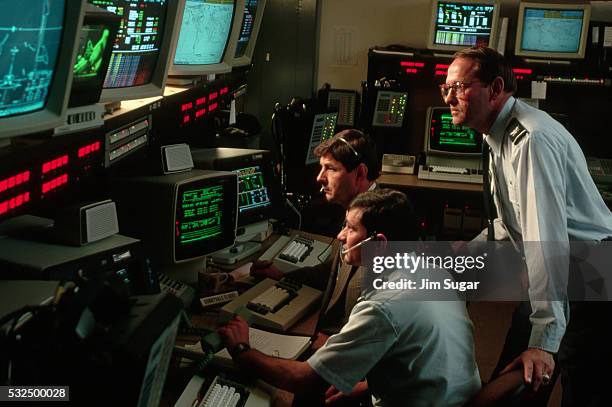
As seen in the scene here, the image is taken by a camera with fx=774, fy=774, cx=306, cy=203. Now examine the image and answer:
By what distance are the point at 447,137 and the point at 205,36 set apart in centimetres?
285

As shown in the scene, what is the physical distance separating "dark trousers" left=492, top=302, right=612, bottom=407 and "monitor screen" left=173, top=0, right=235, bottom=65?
5.60 feet

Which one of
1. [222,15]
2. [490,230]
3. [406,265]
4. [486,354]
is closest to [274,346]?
[406,265]

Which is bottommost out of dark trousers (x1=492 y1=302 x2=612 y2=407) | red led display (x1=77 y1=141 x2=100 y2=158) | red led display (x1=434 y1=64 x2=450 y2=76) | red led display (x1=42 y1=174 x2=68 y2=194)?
dark trousers (x1=492 y1=302 x2=612 y2=407)

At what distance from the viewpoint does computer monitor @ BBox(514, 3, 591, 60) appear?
6.03m

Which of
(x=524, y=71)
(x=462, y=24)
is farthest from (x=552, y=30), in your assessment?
(x=462, y=24)

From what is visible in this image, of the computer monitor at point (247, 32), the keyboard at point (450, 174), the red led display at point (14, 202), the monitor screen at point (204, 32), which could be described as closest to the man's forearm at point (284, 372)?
the red led display at point (14, 202)

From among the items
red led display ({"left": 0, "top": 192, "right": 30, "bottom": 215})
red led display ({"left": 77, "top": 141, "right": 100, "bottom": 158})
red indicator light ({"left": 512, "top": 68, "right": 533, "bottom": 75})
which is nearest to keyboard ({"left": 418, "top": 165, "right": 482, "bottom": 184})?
red indicator light ({"left": 512, "top": 68, "right": 533, "bottom": 75})

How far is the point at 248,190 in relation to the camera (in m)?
3.62

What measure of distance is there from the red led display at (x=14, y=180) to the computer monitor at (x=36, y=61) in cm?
12

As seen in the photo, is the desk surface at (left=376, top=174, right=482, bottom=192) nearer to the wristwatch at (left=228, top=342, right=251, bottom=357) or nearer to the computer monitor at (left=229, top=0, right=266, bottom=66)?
the computer monitor at (left=229, top=0, right=266, bottom=66)

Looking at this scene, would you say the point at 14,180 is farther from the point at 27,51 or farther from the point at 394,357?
the point at 394,357

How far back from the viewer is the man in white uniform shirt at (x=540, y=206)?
8.35ft

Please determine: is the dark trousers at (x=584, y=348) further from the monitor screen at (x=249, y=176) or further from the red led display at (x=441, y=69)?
the red led display at (x=441, y=69)

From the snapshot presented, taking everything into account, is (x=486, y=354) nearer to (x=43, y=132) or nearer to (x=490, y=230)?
(x=490, y=230)
